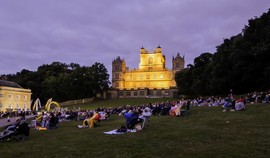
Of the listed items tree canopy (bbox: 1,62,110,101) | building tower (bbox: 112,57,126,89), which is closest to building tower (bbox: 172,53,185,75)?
building tower (bbox: 112,57,126,89)

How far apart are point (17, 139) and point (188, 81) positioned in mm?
61491

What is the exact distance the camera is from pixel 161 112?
27359 millimetres

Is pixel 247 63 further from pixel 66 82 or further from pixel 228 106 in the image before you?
pixel 66 82

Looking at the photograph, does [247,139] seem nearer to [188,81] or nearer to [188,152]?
[188,152]

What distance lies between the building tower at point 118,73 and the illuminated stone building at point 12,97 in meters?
52.4

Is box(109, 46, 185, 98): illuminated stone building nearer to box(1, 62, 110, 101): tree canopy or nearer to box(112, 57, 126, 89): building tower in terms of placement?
box(112, 57, 126, 89): building tower

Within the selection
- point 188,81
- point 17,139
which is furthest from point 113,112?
point 188,81

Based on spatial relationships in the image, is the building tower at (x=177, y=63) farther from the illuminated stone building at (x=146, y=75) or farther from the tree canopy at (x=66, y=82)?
the tree canopy at (x=66, y=82)

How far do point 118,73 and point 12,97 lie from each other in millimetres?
59438

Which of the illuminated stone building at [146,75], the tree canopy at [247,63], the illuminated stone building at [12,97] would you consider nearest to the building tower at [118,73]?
the illuminated stone building at [146,75]

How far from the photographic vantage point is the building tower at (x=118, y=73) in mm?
125250

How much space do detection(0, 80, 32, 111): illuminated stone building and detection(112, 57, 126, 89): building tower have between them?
52.4 meters

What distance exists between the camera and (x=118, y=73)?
12600 cm

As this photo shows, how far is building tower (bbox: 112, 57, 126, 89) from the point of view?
411 feet
